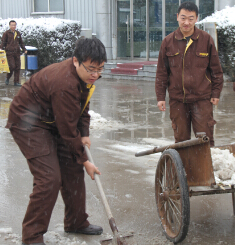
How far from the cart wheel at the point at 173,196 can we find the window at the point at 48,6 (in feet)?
50.0

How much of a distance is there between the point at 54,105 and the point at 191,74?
6.10ft

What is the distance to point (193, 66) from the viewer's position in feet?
13.5

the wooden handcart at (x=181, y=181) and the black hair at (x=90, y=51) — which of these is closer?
the black hair at (x=90, y=51)

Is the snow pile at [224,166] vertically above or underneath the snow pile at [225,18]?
underneath

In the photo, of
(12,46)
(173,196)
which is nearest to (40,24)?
(12,46)

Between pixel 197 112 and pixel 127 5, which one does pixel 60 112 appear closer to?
pixel 197 112

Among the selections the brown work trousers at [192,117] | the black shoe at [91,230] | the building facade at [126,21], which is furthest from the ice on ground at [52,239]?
the building facade at [126,21]

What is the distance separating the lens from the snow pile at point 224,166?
3.17 meters

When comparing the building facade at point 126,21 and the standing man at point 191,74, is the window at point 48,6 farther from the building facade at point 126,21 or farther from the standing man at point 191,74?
the standing man at point 191,74

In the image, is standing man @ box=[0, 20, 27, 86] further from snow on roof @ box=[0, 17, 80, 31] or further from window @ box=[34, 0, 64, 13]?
window @ box=[34, 0, 64, 13]

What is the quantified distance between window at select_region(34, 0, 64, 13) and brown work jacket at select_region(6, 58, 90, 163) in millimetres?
15146

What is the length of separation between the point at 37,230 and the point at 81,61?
4.14 ft

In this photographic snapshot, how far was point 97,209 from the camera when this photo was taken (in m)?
3.80

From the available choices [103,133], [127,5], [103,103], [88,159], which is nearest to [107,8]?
[127,5]
